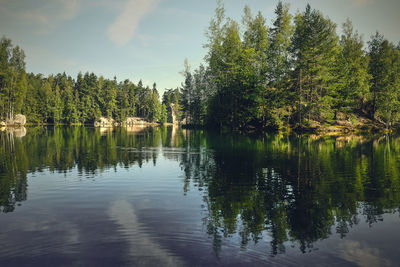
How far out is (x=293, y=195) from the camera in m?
14.8

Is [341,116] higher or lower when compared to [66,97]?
lower

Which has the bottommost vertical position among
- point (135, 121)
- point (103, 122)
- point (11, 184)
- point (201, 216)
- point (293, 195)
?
point (201, 216)

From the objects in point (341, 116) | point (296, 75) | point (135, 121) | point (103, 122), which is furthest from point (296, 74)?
point (135, 121)

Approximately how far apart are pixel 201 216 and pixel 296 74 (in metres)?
59.6

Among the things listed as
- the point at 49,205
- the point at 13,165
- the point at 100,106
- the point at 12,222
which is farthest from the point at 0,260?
the point at 100,106

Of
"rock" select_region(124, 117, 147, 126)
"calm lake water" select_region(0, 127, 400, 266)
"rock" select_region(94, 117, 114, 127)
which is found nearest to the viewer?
"calm lake water" select_region(0, 127, 400, 266)

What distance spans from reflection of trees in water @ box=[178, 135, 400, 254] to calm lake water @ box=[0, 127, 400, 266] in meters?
0.06

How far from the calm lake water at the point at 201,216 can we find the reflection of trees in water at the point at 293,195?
0.06 metres

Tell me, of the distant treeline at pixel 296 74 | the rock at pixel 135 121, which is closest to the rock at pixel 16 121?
the rock at pixel 135 121

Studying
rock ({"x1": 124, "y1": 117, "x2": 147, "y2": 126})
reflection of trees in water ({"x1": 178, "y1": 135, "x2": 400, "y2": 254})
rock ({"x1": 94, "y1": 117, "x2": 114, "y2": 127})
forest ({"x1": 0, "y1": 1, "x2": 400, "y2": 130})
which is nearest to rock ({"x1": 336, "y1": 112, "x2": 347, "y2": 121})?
forest ({"x1": 0, "y1": 1, "x2": 400, "y2": 130})

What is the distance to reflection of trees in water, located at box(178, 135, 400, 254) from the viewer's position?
10.3 meters

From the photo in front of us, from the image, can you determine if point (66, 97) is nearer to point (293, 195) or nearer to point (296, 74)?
point (296, 74)

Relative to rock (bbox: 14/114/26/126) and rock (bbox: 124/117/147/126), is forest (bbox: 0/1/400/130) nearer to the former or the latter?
rock (bbox: 14/114/26/126)

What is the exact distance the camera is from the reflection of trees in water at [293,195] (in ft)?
33.7
